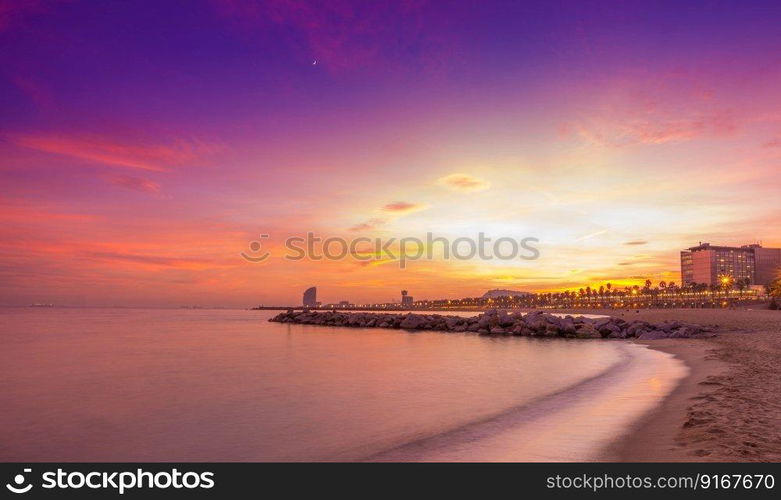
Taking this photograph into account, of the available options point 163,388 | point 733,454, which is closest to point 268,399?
point 163,388

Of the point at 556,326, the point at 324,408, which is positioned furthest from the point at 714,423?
the point at 556,326

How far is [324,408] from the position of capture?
34.4ft

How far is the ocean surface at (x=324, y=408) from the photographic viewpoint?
7.29 m

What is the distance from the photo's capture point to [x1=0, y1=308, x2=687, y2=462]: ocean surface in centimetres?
729
